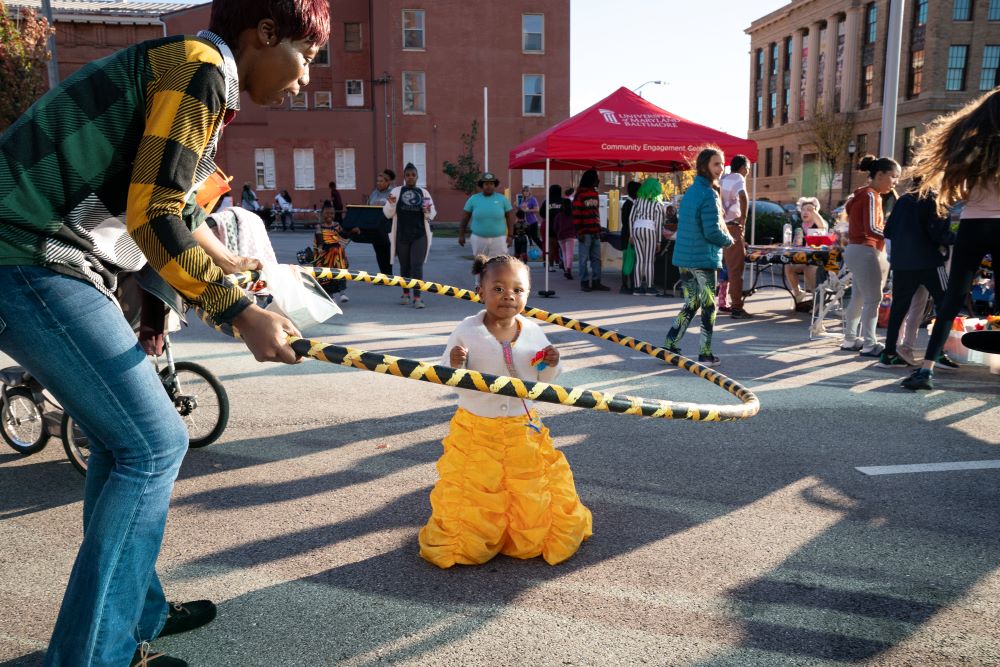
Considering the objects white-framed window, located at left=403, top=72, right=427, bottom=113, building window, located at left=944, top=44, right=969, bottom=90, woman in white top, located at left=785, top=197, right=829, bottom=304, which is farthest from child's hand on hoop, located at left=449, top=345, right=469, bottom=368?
building window, located at left=944, top=44, right=969, bottom=90

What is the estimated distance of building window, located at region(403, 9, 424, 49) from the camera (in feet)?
141

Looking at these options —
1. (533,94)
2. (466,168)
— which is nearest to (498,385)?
(466,168)

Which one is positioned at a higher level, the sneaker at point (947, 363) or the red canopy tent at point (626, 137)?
the red canopy tent at point (626, 137)

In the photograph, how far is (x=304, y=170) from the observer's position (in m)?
44.3

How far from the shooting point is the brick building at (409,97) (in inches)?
1698

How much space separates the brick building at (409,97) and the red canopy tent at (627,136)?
2874cm

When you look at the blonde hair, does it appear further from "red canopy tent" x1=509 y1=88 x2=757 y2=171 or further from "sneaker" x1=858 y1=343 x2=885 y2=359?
"red canopy tent" x1=509 y1=88 x2=757 y2=171

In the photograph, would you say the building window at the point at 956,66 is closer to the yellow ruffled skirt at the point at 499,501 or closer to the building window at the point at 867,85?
the building window at the point at 867,85

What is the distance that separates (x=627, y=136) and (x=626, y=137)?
0.13ft

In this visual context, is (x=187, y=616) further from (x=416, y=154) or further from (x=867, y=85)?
(x=867, y=85)

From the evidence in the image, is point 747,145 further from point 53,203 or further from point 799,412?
point 53,203

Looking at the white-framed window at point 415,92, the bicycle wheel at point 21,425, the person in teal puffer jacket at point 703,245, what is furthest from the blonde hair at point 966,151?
the white-framed window at point 415,92

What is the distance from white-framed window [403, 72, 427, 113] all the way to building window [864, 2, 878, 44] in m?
32.0

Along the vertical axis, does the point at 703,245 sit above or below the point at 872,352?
above
